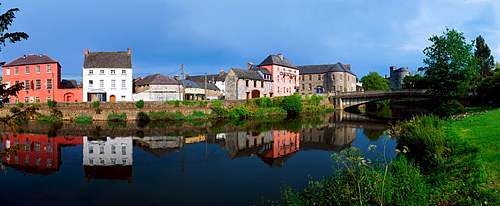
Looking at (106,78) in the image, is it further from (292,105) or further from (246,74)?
(292,105)

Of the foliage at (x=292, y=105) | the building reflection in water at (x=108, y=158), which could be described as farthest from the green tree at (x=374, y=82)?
the building reflection in water at (x=108, y=158)

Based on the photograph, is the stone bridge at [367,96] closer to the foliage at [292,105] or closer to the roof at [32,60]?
the foliage at [292,105]

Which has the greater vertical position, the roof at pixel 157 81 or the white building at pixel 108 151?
the roof at pixel 157 81

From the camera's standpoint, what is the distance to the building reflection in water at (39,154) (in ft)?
43.3

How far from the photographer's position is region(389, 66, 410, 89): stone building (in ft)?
368

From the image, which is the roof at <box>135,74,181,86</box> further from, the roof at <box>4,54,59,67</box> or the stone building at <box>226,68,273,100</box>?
the roof at <box>4,54,59,67</box>

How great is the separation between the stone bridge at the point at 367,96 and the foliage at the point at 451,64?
16.4 m

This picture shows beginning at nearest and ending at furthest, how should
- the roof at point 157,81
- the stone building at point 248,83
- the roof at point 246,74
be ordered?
1. the stone building at point 248,83
2. the roof at point 246,74
3. the roof at point 157,81

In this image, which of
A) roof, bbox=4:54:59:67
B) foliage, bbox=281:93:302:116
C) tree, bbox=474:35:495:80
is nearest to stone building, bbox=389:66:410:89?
tree, bbox=474:35:495:80

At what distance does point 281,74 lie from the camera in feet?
196

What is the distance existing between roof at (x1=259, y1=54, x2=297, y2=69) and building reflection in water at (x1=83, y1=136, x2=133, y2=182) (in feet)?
129

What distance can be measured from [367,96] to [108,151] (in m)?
43.6

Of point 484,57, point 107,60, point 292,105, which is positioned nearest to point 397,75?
point 484,57

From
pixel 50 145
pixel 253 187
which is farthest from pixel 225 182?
pixel 50 145
